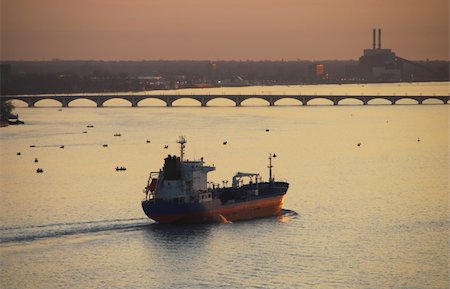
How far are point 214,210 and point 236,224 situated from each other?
1327 millimetres

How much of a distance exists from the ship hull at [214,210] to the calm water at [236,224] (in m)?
0.60

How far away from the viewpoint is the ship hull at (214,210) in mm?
60469

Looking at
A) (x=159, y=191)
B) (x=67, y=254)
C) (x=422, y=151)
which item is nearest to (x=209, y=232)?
(x=159, y=191)

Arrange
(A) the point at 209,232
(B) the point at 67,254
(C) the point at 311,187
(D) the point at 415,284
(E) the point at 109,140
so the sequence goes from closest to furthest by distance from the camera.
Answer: (D) the point at 415,284, (B) the point at 67,254, (A) the point at 209,232, (C) the point at 311,187, (E) the point at 109,140

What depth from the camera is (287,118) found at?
16750 cm

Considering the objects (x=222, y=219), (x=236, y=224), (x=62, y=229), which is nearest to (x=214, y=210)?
(x=222, y=219)

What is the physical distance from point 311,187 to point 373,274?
90.2 ft

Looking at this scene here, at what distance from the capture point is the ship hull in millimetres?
60469

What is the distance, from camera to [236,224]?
2451 inches

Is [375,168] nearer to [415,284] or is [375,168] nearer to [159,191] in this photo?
[159,191]

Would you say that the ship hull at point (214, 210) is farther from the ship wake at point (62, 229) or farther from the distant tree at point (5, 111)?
the distant tree at point (5, 111)

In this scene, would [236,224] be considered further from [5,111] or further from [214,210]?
[5,111]

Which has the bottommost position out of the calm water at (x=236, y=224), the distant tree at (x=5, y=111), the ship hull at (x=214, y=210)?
the calm water at (x=236, y=224)

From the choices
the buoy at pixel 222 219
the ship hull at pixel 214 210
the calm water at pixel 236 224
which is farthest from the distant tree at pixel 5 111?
the buoy at pixel 222 219
